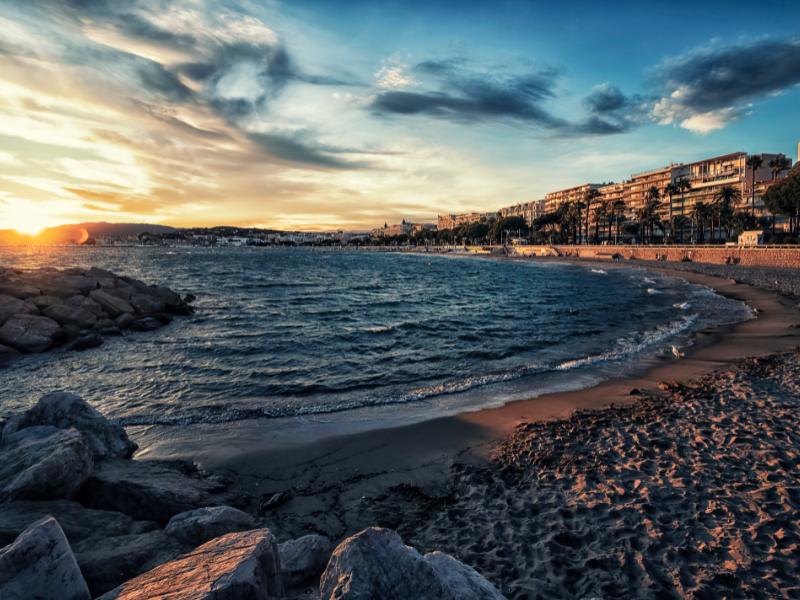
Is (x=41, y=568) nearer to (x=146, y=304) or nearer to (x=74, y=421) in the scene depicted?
(x=74, y=421)

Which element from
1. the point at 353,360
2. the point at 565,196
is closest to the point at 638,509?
the point at 353,360

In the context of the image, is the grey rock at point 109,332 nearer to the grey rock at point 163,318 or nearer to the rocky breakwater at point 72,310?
the rocky breakwater at point 72,310

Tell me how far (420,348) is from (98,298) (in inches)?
776

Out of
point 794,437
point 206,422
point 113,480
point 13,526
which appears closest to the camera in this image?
point 13,526

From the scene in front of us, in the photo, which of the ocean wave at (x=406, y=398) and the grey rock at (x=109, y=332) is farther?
the grey rock at (x=109, y=332)

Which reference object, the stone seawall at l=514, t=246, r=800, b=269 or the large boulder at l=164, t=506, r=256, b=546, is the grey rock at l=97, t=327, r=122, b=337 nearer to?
the large boulder at l=164, t=506, r=256, b=546

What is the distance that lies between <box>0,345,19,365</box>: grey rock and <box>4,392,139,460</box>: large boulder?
12198mm

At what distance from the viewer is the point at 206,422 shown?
10047mm

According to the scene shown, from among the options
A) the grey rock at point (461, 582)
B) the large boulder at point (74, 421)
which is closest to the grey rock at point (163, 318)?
the large boulder at point (74, 421)

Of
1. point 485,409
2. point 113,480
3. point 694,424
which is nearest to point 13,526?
point 113,480

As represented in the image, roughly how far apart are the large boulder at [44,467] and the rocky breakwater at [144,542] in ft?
0.04

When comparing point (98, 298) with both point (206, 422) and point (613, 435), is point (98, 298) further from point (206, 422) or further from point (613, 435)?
point (613, 435)

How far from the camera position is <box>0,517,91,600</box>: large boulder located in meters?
2.91

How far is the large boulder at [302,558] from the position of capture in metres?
4.25
